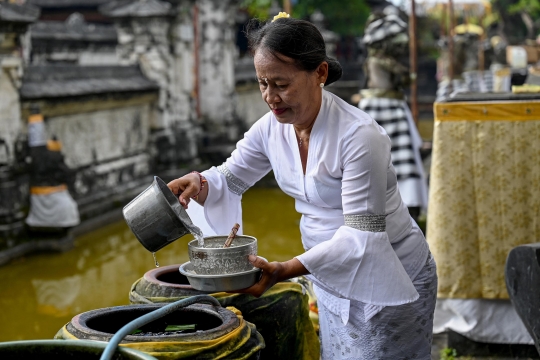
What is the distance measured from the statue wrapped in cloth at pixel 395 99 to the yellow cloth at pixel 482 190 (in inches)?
81.5

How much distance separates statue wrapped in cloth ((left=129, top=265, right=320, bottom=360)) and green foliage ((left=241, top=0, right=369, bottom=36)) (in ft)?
67.9

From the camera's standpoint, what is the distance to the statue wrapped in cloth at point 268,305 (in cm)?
298

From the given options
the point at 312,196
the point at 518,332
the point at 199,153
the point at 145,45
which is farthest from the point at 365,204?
the point at 199,153

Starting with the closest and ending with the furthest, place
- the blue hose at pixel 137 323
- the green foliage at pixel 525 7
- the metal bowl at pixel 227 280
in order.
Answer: the blue hose at pixel 137 323, the metal bowl at pixel 227 280, the green foliage at pixel 525 7

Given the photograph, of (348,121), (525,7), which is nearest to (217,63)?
(348,121)

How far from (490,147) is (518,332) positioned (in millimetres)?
1029

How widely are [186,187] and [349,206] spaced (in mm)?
693

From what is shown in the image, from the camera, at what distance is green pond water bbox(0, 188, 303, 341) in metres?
5.94

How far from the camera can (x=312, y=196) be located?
2.74 m

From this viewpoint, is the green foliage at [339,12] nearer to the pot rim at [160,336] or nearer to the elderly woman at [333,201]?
the elderly woman at [333,201]

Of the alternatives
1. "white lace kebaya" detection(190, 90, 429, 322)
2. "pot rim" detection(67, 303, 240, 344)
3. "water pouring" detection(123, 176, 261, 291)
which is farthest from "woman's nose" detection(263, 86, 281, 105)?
"pot rim" detection(67, 303, 240, 344)

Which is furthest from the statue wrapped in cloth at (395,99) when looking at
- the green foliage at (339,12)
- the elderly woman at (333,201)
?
the green foliage at (339,12)

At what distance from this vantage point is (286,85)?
8.23ft

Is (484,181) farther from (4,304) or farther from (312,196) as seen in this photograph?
(4,304)
